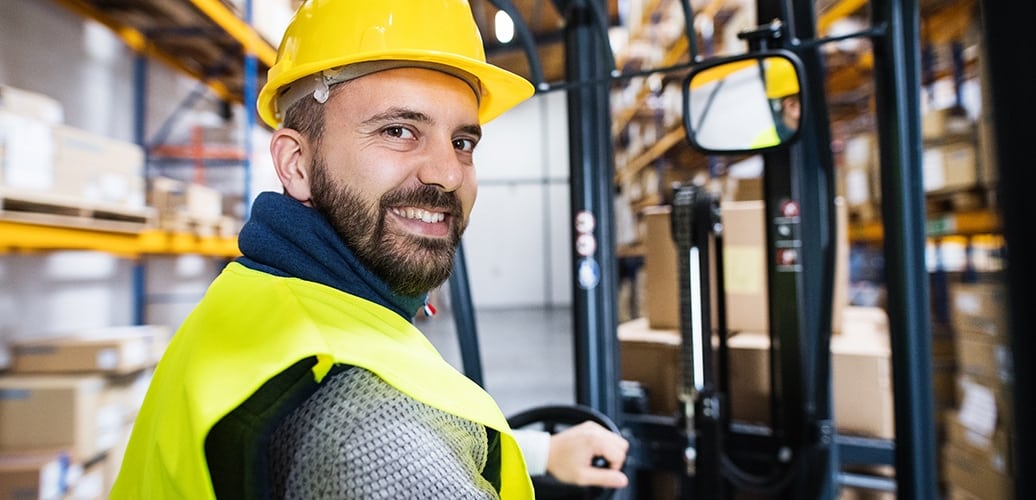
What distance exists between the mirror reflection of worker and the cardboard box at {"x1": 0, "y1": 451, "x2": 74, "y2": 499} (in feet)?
10.9

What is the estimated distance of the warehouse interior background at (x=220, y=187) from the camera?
8.45ft

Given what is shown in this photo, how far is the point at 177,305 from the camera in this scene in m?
5.89

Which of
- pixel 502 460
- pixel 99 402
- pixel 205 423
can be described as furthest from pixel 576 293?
pixel 99 402

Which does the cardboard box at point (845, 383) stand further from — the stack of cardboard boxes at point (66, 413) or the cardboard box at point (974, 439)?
the stack of cardboard boxes at point (66, 413)

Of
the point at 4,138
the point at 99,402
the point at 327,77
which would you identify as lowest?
the point at 99,402

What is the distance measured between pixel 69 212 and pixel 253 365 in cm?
311

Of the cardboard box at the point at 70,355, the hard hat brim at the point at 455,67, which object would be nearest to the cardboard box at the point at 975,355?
the hard hat brim at the point at 455,67

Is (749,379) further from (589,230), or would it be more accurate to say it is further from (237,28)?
(237,28)

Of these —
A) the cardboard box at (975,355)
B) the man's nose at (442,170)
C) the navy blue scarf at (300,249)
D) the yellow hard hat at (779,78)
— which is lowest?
the cardboard box at (975,355)

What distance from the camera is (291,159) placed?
1142mm

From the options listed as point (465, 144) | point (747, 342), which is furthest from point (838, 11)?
point (465, 144)

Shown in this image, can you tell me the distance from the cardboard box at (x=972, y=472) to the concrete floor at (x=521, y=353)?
2.52m

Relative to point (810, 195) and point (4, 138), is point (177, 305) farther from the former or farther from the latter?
point (810, 195)

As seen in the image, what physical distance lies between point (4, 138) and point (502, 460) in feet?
9.04
